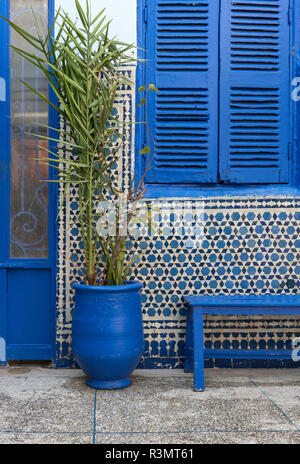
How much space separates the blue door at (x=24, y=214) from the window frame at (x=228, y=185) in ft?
2.44

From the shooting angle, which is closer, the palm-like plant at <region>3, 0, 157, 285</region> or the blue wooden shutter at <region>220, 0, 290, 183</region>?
the palm-like plant at <region>3, 0, 157, 285</region>

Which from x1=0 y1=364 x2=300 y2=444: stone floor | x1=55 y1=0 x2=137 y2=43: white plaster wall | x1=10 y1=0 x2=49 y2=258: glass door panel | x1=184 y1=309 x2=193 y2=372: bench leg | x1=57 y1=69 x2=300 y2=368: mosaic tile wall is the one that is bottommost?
x1=0 y1=364 x2=300 y2=444: stone floor

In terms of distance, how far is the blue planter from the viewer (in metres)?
3.15

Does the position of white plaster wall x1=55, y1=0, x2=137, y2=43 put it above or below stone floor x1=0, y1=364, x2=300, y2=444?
above

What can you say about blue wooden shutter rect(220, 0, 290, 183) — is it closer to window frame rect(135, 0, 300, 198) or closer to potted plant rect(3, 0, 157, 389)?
window frame rect(135, 0, 300, 198)

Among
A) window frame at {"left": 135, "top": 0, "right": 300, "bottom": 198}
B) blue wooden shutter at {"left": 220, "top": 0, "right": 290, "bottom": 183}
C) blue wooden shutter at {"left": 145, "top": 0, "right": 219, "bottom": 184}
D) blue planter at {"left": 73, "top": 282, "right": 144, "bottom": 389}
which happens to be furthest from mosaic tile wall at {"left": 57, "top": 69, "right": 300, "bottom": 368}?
blue planter at {"left": 73, "top": 282, "right": 144, "bottom": 389}

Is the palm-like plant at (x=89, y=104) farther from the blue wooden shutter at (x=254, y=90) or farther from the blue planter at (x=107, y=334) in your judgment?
the blue wooden shutter at (x=254, y=90)

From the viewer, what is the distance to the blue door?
12.5ft

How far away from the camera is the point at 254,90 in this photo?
150 inches

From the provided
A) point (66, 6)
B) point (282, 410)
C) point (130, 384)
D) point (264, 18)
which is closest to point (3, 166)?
point (66, 6)

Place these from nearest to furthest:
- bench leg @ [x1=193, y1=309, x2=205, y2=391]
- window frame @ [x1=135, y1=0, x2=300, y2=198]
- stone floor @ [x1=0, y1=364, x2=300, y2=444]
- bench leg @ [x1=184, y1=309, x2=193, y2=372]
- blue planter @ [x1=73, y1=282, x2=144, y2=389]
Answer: stone floor @ [x1=0, y1=364, x2=300, y2=444], blue planter @ [x1=73, y1=282, x2=144, y2=389], bench leg @ [x1=193, y1=309, x2=205, y2=391], bench leg @ [x1=184, y1=309, x2=193, y2=372], window frame @ [x1=135, y1=0, x2=300, y2=198]

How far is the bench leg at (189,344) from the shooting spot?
362 cm

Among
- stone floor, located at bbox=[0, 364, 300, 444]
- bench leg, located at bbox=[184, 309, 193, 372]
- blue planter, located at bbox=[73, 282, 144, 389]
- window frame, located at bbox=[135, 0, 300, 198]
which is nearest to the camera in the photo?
stone floor, located at bbox=[0, 364, 300, 444]

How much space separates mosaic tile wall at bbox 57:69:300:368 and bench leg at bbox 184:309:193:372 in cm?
8
